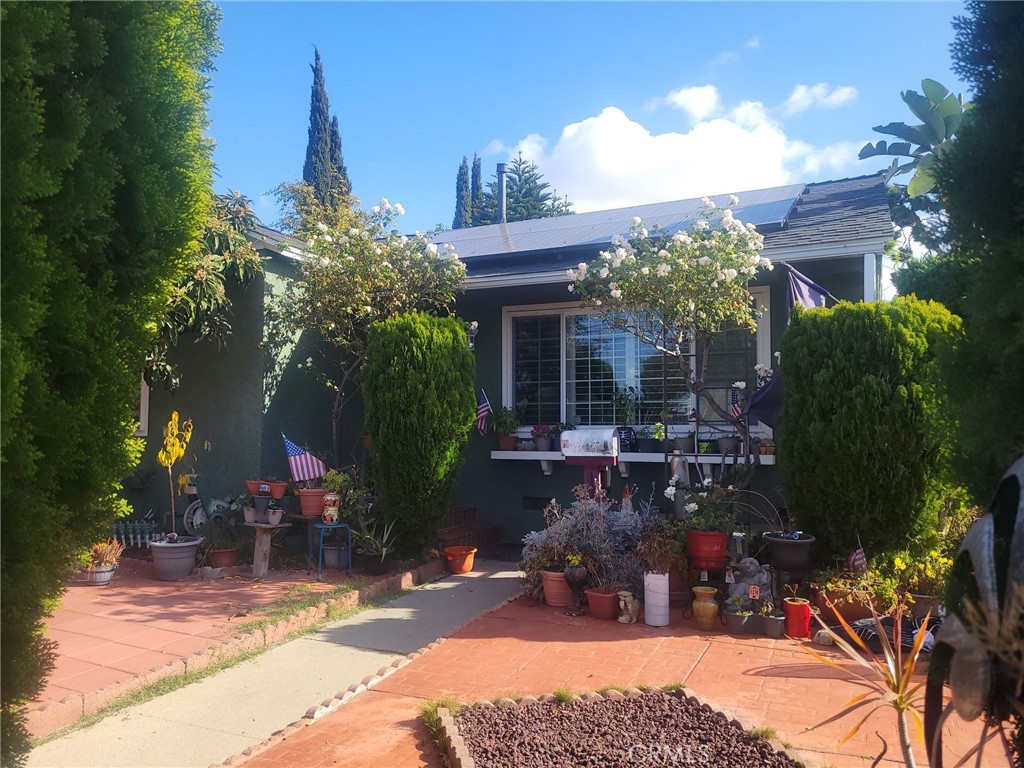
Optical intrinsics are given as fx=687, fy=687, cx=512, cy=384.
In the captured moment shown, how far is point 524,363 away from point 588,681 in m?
5.68

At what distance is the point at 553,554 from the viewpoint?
6.50 meters

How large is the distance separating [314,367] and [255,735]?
5.53 metres

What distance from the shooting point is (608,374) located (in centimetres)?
921

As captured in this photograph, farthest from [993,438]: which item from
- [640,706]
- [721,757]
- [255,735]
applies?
[255,735]

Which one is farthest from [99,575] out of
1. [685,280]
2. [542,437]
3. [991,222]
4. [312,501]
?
[991,222]

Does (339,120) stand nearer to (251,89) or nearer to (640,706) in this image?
(251,89)

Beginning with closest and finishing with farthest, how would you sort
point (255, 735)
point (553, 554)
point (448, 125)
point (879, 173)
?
point (255, 735) → point (553, 554) → point (448, 125) → point (879, 173)

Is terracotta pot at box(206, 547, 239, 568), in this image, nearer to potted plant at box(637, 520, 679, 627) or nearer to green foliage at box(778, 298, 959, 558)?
potted plant at box(637, 520, 679, 627)

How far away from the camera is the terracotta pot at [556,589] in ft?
20.9

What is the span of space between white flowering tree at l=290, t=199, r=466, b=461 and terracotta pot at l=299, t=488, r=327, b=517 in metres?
1.18

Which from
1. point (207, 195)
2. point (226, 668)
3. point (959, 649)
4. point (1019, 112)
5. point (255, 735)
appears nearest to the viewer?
point (959, 649)

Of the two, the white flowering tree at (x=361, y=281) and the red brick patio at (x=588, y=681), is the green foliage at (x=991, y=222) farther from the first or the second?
the white flowering tree at (x=361, y=281)

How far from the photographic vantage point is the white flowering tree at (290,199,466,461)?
8.11 meters

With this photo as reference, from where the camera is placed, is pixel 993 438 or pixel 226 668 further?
pixel 226 668
